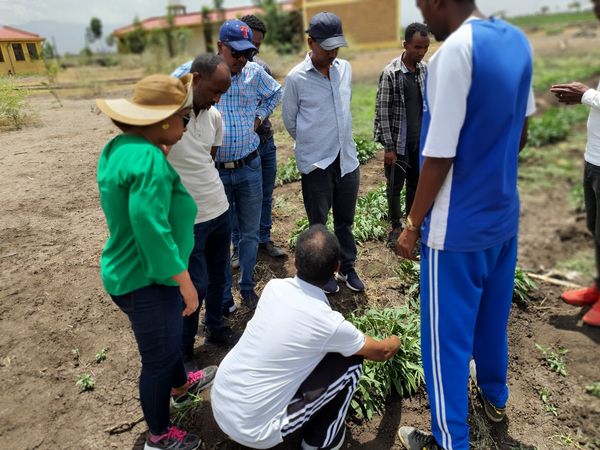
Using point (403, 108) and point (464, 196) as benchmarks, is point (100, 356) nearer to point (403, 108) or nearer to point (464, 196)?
point (464, 196)

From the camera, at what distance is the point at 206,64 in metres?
2.41

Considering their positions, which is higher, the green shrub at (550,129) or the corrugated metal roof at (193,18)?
the corrugated metal roof at (193,18)

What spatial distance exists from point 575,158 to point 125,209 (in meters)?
9.86

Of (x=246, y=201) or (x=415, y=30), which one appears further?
(x=415, y=30)

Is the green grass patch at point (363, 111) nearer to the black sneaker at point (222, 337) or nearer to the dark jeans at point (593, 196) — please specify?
the dark jeans at point (593, 196)

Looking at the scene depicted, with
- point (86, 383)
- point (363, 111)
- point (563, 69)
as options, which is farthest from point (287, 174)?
point (563, 69)

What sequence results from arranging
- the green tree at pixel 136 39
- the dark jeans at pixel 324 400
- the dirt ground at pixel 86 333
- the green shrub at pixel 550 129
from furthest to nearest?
the green tree at pixel 136 39 → the green shrub at pixel 550 129 → the dirt ground at pixel 86 333 → the dark jeans at pixel 324 400

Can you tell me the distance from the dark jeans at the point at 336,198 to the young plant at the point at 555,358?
156 centimetres

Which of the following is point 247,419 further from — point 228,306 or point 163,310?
point 228,306

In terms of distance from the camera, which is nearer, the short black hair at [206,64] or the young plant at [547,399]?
the short black hair at [206,64]

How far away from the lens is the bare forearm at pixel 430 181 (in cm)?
189

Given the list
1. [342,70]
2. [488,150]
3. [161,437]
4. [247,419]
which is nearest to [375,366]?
[247,419]

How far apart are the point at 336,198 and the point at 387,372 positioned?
1.44m

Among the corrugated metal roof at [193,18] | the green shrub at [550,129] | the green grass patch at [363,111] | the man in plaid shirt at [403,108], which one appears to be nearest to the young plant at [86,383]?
the man in plaid shirt at [403,108]
